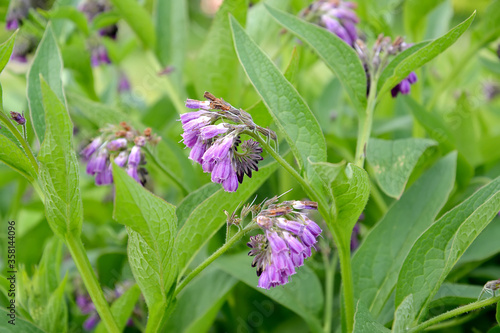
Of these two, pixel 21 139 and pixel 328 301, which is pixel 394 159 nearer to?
pixel 328 301

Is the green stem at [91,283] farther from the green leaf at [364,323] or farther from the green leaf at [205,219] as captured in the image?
the green leaf at [364,323]

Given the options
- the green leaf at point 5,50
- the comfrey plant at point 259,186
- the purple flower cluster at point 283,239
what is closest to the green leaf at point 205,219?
the comfrey plant at point 259,186

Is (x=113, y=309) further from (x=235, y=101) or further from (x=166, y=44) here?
(x=166, y=44)

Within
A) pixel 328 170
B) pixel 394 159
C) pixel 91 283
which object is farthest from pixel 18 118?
pixel 394 159

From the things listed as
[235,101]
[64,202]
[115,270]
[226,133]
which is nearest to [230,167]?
[226,133]

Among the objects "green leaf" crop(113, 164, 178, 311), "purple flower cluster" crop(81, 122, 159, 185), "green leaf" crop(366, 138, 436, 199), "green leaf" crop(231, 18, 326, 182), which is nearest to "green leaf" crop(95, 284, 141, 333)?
"green leaf" crop(113, 164, 178, 311)

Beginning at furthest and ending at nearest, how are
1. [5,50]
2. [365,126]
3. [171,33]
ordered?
[171,33] → [365,126] → [5,50]
